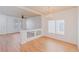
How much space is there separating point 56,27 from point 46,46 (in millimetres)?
448

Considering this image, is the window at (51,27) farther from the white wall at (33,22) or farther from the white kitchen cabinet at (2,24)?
the white kitchen cabinet at (2,24)

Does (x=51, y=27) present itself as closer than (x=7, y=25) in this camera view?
No

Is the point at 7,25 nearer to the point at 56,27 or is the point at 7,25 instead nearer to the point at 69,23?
the point at 56,27

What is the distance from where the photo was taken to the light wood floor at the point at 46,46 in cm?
196

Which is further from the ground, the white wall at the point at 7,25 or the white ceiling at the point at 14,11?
the white ceiling at the point at 14,11

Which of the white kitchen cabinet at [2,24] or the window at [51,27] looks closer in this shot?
the white kitchen cabinet at [2,24]

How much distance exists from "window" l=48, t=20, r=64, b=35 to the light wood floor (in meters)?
0.18

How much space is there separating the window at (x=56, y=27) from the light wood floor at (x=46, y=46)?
18 cm

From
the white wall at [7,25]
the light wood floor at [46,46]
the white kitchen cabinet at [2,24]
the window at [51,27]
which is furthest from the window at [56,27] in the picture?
the white kitchen cabinet at [2,24]

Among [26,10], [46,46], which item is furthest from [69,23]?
[26,10]

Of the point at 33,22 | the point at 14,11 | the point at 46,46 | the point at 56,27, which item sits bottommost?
the point at 46,46

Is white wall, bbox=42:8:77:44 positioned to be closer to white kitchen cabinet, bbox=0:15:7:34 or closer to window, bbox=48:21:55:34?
window, bbox=48:21:55:34

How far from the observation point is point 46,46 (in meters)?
2.00
